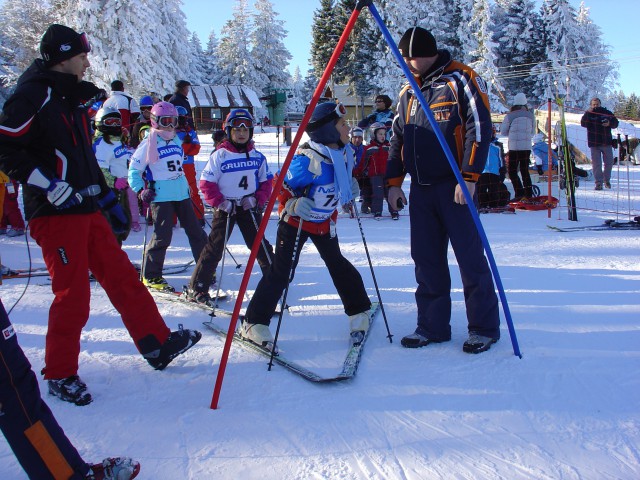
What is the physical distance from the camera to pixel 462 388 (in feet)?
10.6

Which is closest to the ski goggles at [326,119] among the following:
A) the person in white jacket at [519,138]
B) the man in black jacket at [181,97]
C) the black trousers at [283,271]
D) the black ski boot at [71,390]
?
the black trousers at [283,271]

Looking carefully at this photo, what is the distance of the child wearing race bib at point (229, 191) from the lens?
506cm

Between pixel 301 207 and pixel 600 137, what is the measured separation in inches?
433

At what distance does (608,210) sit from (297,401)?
9035mm

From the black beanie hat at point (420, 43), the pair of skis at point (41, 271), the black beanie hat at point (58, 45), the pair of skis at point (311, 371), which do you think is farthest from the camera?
the pair of skis at point (41, 271)

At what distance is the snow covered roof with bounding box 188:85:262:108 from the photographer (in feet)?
153

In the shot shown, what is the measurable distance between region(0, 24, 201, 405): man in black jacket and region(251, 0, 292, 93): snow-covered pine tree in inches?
2178

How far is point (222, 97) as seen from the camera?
47.8 metres

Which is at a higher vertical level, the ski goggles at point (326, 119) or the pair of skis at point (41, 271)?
the ski goggles at point (326, 119)

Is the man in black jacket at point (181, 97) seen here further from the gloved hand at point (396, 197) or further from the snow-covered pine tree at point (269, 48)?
the snow-covered pine tree at point (269, 48)

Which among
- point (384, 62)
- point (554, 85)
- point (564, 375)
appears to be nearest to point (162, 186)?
point (564, 375)

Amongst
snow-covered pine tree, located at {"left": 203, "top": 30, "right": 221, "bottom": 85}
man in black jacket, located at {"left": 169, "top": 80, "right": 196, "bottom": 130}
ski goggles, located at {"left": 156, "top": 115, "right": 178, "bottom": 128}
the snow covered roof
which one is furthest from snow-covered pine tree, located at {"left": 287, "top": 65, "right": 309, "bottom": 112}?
ski goggles, located at {"left": 156, "top": 115, "right": 178, "bottom": 128}

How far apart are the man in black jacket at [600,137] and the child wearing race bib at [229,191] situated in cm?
977

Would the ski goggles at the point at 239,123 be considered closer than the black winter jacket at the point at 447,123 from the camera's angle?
No
